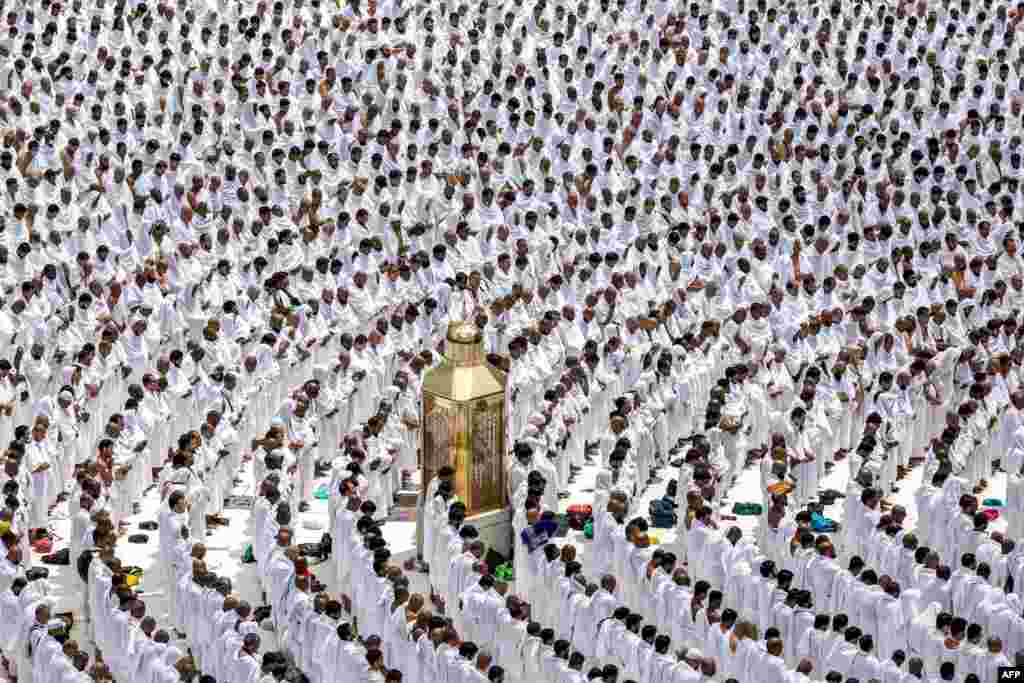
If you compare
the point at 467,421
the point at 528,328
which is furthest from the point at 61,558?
the point at 528,328

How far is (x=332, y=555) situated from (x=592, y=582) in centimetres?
310

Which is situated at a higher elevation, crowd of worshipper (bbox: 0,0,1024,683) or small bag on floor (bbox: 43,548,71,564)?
crowd of worshipper (bbox: 0,0,1024,683)

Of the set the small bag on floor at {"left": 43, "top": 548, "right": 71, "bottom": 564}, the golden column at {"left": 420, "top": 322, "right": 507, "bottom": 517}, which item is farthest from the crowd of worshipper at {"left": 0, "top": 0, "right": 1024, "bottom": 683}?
the golden column at {"left": 420, "top": 322, "right": 507, "bottom": 517}

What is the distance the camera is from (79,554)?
31953 mm

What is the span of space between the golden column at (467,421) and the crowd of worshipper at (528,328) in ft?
1.02

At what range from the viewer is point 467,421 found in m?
32.3

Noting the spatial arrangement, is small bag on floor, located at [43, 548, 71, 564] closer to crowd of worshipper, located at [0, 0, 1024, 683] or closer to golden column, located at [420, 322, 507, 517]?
crowd of worshipper, located at [0, 0, 1024, 683]

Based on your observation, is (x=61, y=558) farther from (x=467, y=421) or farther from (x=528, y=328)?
(x=528, y=328)

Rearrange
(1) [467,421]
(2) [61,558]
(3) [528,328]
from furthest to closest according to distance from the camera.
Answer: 1. (3) [528,328]
2. (2) [61,558]
3. (1) [467,421]

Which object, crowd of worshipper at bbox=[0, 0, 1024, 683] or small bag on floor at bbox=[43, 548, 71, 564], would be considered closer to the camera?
crowd of worshipper at bbox=[0, 0, 1024, 683]

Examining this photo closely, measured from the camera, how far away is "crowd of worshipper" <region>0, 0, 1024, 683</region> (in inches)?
1186

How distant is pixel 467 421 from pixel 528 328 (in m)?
5.00

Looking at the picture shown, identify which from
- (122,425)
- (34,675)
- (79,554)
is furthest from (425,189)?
(34,675)

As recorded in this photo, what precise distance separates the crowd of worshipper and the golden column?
31cm
